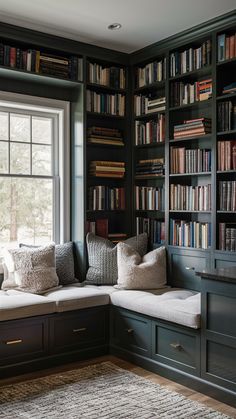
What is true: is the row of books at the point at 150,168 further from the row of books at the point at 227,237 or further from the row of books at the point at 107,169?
the row of books at the point at 227,237

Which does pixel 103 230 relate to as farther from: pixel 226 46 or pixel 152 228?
pixel 226 46

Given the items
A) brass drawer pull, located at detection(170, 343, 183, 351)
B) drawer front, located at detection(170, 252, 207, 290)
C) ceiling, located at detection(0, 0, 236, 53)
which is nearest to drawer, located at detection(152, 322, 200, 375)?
brass drawer pull, located at detection(170, 343, 183, 351)

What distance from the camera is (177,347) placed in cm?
355

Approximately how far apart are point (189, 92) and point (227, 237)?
4.64 ft

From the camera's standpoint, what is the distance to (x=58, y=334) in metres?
3.93

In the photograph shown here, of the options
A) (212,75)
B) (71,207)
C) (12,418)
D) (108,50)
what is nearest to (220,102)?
(212,75)

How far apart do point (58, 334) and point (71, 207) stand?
1.42 m

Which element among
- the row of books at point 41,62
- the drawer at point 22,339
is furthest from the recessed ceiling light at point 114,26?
the drawer at point 22,339

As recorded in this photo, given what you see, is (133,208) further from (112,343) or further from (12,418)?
(12,418)

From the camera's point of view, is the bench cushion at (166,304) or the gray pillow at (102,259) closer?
the bench cushion at (166,304)

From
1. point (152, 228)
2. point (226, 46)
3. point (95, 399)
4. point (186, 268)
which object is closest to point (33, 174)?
point (152, 228)

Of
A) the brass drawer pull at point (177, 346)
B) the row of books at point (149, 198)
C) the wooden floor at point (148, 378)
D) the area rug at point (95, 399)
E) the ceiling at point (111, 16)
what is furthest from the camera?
the row of books at point (149, 198)

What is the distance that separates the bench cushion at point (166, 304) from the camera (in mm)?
3436

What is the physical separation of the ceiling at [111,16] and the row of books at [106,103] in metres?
0.54
